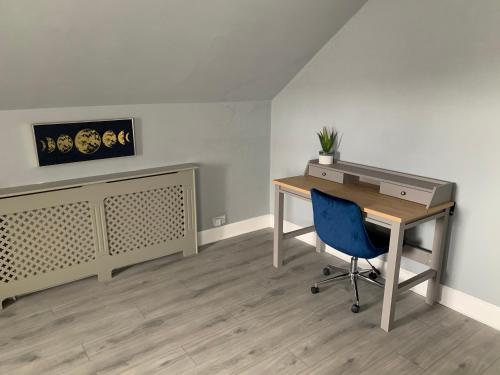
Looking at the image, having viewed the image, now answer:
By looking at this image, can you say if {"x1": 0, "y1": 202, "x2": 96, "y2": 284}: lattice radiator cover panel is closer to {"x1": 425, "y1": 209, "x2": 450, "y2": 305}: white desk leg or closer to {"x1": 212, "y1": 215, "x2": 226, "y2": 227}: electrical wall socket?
{"x1": 212, "y1": 215, "x2": 226, "y2": 227}: electrical wall socket

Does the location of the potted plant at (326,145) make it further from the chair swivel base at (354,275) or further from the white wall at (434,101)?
the chair swivel base at (354,275)

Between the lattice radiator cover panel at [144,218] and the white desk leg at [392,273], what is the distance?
68.0 inches

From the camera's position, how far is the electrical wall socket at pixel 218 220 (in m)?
3.74

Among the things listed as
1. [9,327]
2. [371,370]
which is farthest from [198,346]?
[9,327]

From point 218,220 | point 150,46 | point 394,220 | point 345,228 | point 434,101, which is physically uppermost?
point 150,46

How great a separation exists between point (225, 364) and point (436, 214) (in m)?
1.53

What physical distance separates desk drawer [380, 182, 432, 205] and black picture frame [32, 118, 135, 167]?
191 centimetres

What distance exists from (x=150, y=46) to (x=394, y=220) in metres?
1.82

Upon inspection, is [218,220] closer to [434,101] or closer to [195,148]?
[195,148]

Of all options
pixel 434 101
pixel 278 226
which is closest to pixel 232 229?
pixel 278 226

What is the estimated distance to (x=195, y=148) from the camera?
3475mm

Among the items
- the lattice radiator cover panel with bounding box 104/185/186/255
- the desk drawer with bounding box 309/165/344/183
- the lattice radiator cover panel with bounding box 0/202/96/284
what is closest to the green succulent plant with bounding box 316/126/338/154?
the desk drawer with bounding box 309/165/344/183

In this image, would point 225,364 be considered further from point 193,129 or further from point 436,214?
point 193,129

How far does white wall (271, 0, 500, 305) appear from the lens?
2.35 metres
